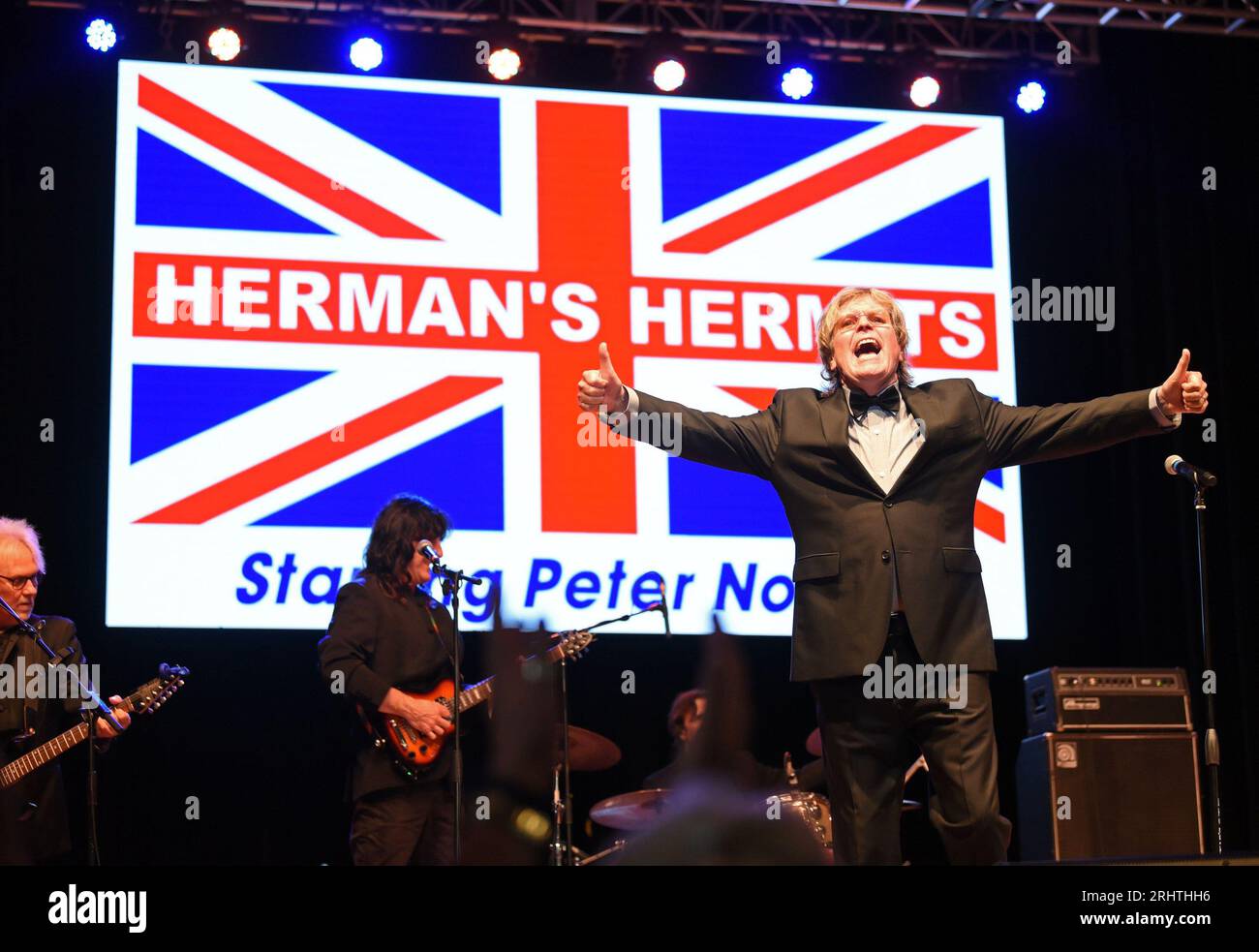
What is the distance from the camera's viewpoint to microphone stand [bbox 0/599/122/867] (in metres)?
4.79

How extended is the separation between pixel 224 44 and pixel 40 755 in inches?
121

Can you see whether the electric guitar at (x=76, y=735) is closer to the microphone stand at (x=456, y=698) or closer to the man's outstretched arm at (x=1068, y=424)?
the microphone stand at (x=456, y=698)

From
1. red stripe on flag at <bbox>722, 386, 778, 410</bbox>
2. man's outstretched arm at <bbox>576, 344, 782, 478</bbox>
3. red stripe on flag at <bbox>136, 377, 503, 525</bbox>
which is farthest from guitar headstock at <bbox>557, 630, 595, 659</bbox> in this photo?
man's outstretched arm at <bbox>576, 344, 782, 478</bbox>

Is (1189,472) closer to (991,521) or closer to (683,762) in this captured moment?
(991,521)

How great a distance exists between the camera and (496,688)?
557 centimetres

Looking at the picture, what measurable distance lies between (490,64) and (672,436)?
363cm

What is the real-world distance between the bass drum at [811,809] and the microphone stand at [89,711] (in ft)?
7.48

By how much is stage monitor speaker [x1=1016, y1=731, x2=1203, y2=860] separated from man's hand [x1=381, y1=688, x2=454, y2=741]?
2158 mm

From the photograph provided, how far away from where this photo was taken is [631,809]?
5.62 meters

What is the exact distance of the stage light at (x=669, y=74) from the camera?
6.77m
